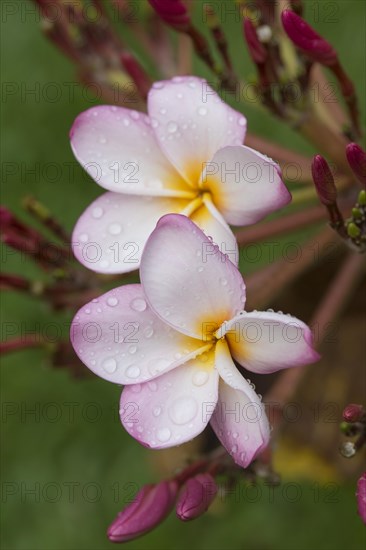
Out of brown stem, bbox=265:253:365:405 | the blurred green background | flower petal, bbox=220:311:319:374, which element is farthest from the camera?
the blurred green background

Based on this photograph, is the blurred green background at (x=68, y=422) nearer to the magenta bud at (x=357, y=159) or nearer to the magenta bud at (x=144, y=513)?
the magenta bud at (x=144, y=513)

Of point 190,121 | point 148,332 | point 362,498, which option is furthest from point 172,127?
point 362,498

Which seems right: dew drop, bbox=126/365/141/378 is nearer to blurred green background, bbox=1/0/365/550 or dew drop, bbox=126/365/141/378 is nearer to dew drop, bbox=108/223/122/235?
dew drop, bbox=108/223/122/235

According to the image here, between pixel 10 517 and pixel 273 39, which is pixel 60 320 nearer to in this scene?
pixel 10 517

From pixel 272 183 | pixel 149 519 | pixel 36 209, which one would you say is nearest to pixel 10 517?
pixel 36 209

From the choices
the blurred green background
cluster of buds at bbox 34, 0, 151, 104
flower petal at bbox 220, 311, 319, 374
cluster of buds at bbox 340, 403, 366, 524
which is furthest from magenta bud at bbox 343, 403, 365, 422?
the blurred green background
